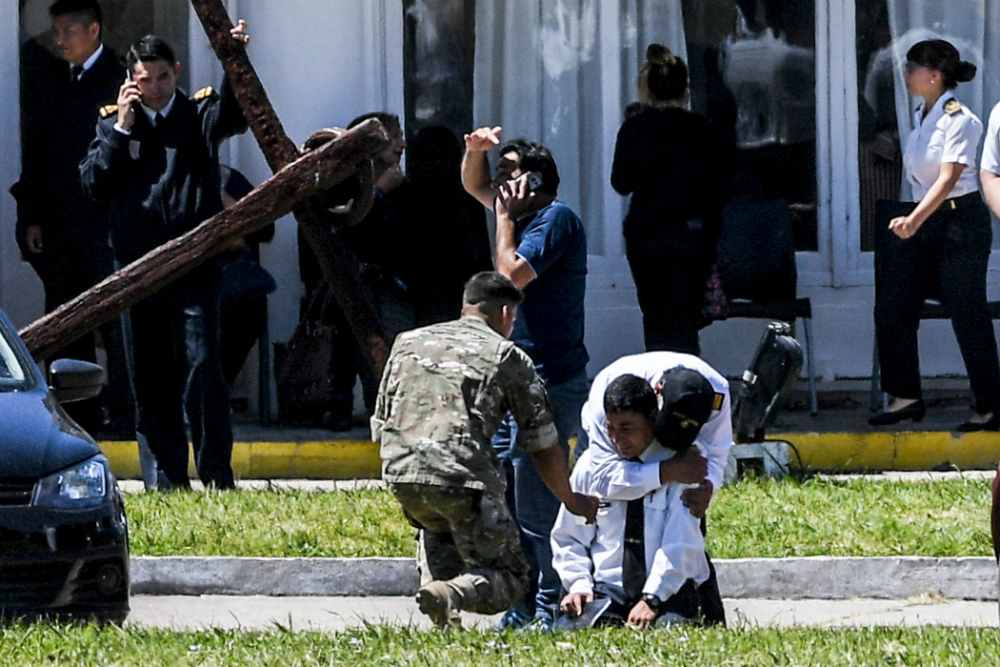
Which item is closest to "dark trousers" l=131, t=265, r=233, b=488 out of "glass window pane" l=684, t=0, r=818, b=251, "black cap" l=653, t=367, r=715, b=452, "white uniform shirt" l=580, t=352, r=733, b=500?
"white uniform shirt" l=580, t=352, r=733, b=500

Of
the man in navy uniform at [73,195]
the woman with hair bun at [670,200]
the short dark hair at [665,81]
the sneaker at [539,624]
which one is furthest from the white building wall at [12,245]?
the sneaker at [539,624]

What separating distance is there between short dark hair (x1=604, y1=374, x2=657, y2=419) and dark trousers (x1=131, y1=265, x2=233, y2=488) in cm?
348

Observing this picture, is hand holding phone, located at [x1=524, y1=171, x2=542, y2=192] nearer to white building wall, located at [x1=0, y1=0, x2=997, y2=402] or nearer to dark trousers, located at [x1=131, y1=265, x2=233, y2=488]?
dark trousers, located at [x1=131, y1=265, x2=233, y2=488]

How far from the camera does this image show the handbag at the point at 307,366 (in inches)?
455

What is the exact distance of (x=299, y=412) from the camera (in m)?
11.7

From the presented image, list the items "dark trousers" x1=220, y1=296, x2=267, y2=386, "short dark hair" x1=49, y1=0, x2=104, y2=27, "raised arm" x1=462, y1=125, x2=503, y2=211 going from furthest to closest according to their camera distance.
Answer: "dark trousers" x1=220, y1=296, x2=267, y2=386 → "short dark hair" x1=49, y1=0, x2=104, y2=27 → "raised arm" x1=462, y1=125, x2=503, y2=211

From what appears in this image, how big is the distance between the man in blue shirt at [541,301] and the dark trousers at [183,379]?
95.3 inches

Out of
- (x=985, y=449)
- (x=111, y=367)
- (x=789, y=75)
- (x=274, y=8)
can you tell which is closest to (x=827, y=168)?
(x=789, y=75)

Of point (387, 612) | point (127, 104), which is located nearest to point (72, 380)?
point (387, 612)

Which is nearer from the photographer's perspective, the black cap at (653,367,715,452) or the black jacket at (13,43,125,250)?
the black cap at (653,367,715,452)

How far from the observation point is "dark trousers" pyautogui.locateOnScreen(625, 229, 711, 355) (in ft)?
36.1

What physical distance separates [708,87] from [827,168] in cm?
87

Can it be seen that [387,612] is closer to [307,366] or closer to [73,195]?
[307,366]

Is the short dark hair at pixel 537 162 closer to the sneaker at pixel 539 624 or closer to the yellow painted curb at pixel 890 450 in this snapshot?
the sneaker at pixel 539 624
